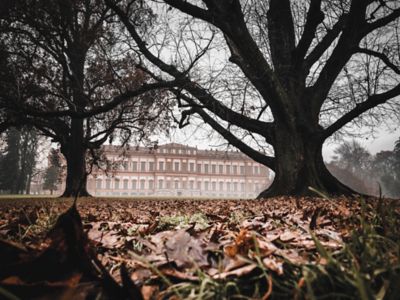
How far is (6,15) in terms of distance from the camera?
7.60 metres

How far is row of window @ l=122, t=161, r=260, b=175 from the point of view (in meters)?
86.2

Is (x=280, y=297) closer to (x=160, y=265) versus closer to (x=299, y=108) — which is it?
(x=160, y=265)

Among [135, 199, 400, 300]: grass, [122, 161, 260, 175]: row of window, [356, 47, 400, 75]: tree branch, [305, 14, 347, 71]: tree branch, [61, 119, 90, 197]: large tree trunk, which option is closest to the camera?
[135, 199, 400, 300]: grass

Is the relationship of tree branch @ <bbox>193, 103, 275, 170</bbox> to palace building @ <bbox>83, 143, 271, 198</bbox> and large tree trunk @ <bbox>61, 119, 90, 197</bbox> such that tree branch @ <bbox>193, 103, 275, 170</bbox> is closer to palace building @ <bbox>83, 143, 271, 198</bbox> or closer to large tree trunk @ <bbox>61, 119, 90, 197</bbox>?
large tree trunk @ <bbox>61, 119, 90, 197</bbox>

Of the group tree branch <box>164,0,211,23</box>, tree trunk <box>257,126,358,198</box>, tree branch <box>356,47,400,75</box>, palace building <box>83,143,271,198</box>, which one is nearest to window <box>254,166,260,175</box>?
palace building <box>83,143,271,198</box>

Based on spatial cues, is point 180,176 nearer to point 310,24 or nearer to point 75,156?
point 75,156

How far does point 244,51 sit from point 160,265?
6281 mm

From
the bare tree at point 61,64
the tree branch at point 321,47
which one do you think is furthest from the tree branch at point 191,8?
the tree branch at point 321,47

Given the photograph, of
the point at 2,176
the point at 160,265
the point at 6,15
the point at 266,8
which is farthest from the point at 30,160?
the point at 160,265

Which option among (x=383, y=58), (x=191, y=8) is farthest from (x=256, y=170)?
(x=191, y=8)

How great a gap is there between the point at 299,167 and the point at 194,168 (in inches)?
3254

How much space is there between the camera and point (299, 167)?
812 centimetres

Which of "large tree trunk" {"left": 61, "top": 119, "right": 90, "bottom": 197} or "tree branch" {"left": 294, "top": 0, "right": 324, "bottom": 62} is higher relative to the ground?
"tree branch" {"left": 294, "top": 0, "right": 324, "bottom": 62}

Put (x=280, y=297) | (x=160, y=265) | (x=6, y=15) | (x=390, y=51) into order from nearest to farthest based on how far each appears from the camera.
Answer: (x=280, y=297) → (x=160, y=265) → (x=6, y=15) → (x=390, y=51)
